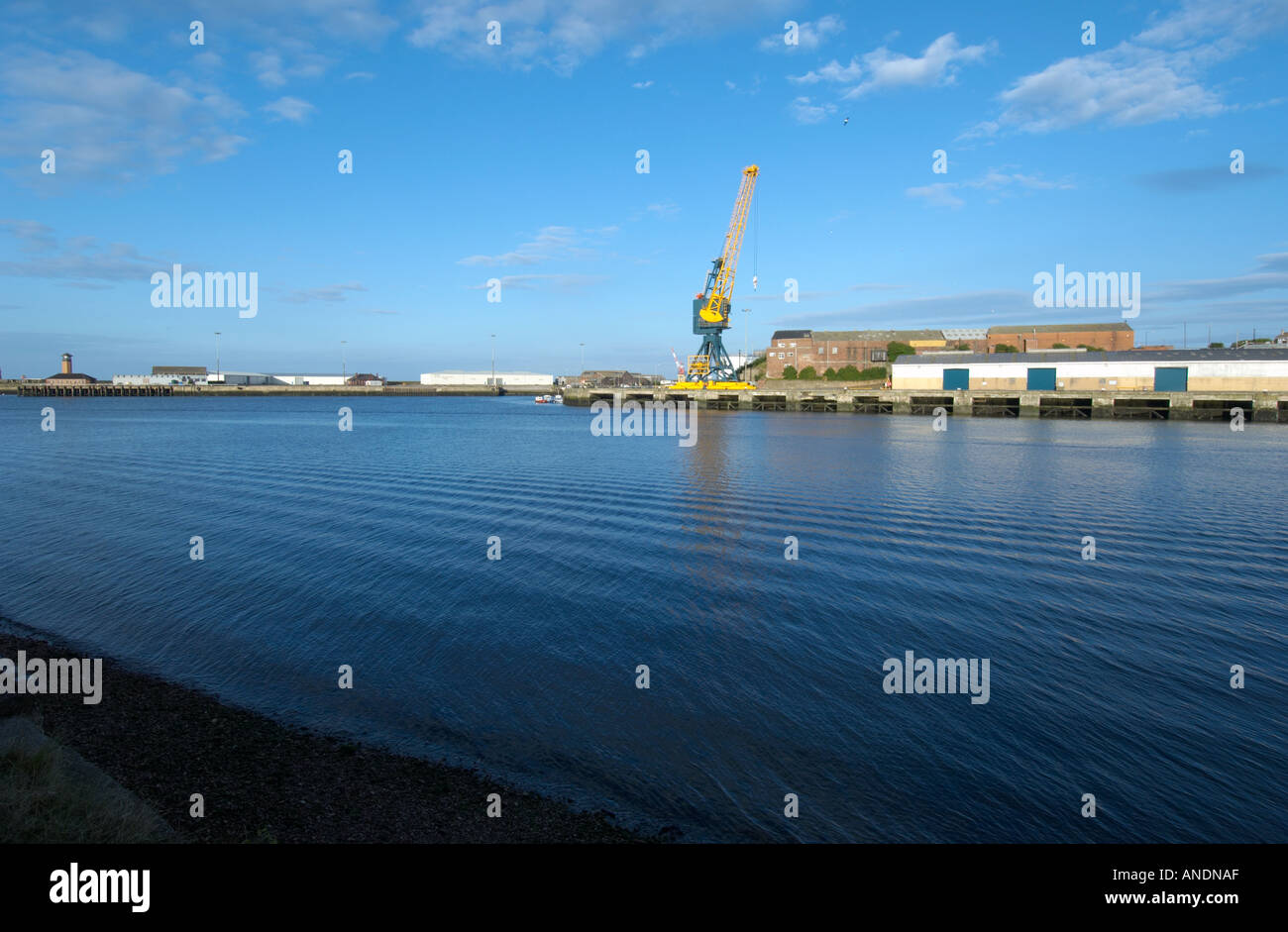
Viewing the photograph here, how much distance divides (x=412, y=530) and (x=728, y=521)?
9641 millimetres

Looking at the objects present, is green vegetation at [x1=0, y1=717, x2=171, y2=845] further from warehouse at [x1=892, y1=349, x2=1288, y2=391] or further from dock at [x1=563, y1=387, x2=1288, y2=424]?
warehouse at [x1=892, y1=349, x2=1288, y2=391]

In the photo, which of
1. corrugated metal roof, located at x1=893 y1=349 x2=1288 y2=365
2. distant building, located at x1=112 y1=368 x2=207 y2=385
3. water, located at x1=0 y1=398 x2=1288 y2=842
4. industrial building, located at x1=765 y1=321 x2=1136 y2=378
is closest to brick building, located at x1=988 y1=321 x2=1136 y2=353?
industrial building, located at x1=765 y1=321 x2=1136 y2=378

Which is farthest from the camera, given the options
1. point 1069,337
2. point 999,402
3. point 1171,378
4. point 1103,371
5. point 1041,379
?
point 1069,337

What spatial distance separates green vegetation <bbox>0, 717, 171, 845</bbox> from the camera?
5297 millimetres

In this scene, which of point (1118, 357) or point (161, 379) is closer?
point (1118, 357)

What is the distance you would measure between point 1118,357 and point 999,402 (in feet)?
50.4

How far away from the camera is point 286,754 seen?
329 inches

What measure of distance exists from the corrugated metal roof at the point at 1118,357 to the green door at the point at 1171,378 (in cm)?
95

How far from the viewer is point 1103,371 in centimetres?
7975

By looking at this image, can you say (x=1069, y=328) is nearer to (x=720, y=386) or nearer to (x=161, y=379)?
(x=720, y=386)

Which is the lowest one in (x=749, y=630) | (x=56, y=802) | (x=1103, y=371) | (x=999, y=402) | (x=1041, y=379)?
(x=749, y=630)

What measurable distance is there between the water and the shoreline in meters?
0.47

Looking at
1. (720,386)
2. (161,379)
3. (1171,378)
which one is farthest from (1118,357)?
(161,379)
